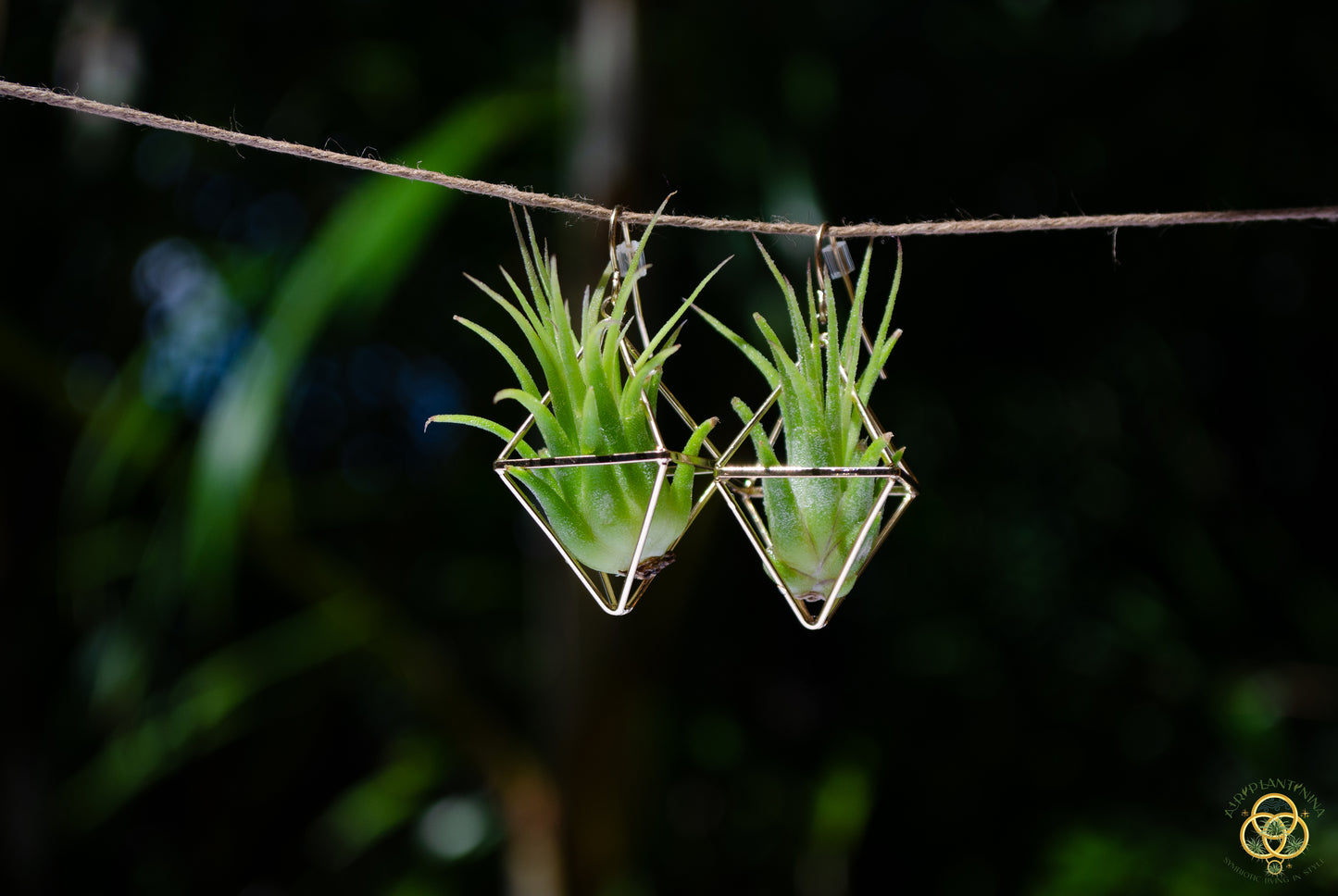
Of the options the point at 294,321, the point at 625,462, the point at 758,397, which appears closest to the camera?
the point at 625,462

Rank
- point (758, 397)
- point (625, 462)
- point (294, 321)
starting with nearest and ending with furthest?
1. point (625, 462)
2. point (294, 321)
3. point (758, 397)

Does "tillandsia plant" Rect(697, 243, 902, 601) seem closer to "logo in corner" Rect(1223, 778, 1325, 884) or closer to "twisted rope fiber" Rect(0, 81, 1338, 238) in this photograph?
"twisted rope fiber" Rect(0, 81, 1338, 238)

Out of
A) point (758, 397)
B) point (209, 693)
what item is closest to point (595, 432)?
point (758, 397)

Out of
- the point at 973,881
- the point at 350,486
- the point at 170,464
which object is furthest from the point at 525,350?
the point at 973,881

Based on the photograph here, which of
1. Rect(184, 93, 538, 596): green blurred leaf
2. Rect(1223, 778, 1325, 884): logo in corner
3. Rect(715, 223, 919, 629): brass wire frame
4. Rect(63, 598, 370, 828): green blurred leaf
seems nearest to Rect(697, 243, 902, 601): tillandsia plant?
Rect(715, 223, 919, 629): brass wire frame

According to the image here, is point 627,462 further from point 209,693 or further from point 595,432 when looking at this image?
point 209,693

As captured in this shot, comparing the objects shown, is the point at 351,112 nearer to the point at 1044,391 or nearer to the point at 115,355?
the point at 115,355

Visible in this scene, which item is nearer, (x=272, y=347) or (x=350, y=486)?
(x=272, y=347)
